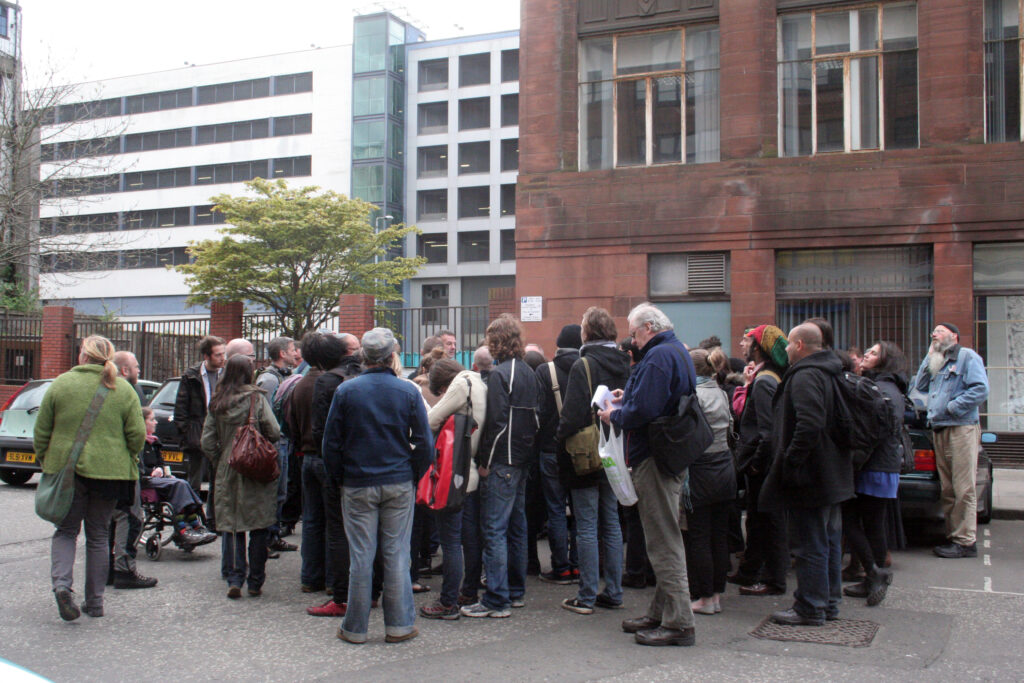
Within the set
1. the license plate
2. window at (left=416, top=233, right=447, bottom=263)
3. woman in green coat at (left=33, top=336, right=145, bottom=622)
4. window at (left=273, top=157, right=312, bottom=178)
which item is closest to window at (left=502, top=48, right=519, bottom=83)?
window at (left=416, top=233, right=447, bottom=263)

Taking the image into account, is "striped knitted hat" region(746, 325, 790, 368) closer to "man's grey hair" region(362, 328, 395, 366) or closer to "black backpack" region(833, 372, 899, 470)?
"black backpack" region(833, 372, 899, 470)

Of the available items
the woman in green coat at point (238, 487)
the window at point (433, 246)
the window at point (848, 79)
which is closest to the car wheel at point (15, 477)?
the woman in green coat at point (238, 487)

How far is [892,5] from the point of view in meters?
14.8

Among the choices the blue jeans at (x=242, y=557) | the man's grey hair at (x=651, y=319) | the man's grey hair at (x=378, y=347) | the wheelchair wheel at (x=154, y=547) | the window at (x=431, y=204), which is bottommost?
the wheelchair wheel at (x=154, y=547)

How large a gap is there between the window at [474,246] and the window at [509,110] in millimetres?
6938

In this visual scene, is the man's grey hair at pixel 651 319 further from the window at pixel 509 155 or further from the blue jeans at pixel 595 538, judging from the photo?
the window at pixel 509 155

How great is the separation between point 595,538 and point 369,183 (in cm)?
5270

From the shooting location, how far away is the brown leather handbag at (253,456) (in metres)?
6.60

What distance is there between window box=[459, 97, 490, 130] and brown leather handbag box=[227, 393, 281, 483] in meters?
52.3

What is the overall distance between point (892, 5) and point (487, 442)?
482 inches

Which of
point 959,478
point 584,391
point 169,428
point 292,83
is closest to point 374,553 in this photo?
point 584,391

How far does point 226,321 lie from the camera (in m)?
20.5

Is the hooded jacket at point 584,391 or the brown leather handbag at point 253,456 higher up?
the hooded jacket at point 584,391

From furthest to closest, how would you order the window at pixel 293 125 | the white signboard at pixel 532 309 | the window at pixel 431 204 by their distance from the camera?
the window at pixel 293 125
the window at pixel 431 204
the white signboard at pixel 532 309
